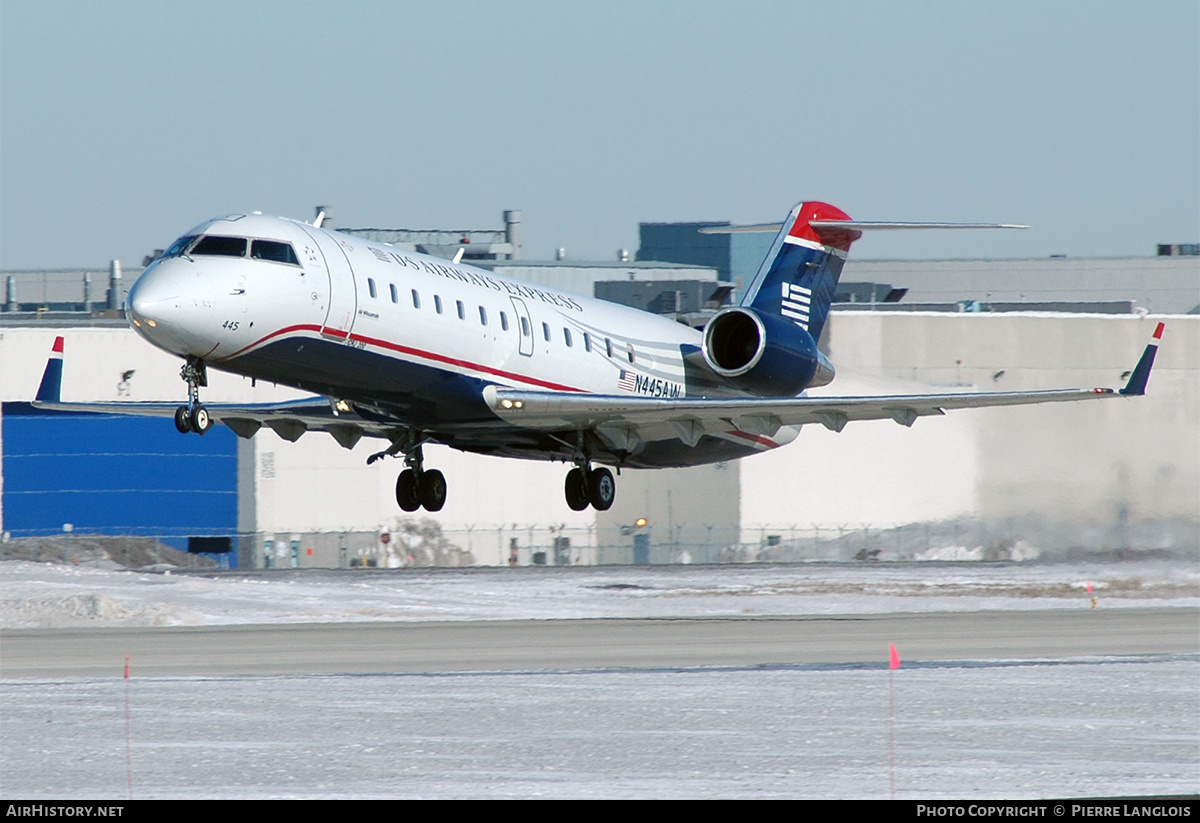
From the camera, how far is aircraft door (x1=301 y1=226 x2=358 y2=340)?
19.5 m

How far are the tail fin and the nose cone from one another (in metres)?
12.0

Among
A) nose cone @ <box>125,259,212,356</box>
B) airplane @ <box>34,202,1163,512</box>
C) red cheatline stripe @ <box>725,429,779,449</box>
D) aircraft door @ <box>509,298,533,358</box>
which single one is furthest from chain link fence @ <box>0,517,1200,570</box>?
nose cone @ <box>125,259,212,356</box>

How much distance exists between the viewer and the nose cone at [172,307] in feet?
58.4

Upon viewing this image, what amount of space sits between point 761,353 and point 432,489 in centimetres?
549

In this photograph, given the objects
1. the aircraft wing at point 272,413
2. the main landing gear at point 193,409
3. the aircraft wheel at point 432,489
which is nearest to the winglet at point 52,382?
the aircraft wing at point 272,413

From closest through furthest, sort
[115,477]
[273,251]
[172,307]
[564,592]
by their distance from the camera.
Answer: [172,307], [273,251], [564,592], [115,477]

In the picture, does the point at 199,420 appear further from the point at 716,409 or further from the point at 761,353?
the point at 761,353

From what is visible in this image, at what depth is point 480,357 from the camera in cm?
2138

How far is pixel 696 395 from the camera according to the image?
1024 inches

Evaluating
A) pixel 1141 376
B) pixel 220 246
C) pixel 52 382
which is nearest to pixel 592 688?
pixel 220 246

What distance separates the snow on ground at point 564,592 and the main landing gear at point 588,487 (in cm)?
629

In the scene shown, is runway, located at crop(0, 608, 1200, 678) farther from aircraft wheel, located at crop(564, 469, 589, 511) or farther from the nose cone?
the nose cone
